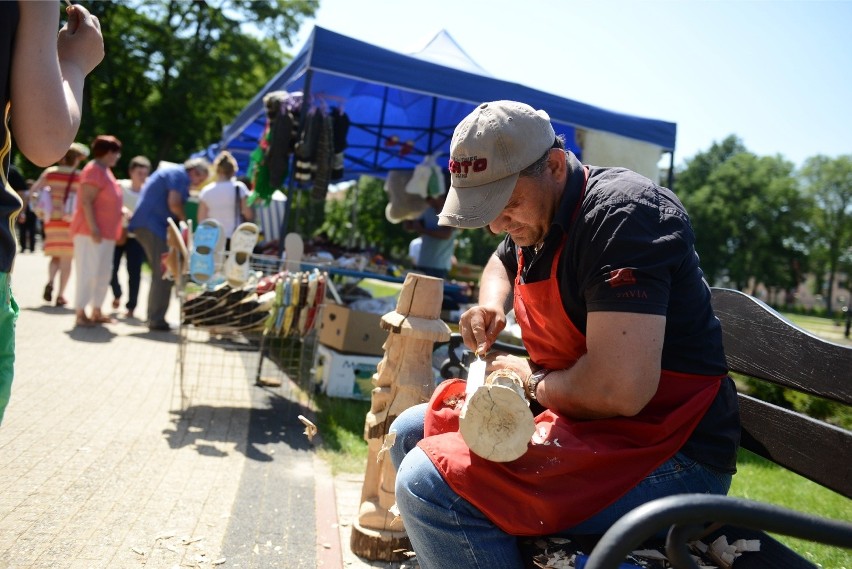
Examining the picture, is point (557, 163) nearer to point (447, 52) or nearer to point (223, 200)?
point (223, 200)

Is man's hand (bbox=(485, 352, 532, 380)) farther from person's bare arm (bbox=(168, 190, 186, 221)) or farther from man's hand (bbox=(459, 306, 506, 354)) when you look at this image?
person's bare arm (bbox=(168, 190, 186, 221))

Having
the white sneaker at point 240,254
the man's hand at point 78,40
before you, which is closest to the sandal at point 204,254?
the white sneaker at point 240,254

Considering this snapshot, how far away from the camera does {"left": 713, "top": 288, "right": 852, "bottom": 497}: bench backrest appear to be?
5.71 feet

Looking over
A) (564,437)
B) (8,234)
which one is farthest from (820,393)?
(8,234)

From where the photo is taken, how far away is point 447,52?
9141mm

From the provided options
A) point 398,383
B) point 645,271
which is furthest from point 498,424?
point 398,383

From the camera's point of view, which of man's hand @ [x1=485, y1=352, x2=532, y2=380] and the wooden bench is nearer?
the wooden bench

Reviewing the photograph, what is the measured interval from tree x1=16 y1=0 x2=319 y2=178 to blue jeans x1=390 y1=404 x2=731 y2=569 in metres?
26.0

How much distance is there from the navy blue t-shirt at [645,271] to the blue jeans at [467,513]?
0.06m

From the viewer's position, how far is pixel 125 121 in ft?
85.0

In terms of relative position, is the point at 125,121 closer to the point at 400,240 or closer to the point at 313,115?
the point at 400,240

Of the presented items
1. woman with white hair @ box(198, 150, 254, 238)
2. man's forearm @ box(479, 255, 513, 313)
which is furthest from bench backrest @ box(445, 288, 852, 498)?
woman with white hair @ box(198, 150, 254, 238)

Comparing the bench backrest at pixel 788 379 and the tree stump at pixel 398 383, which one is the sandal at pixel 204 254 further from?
the bench backrest at pixel 788 379

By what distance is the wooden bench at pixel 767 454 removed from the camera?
1.06 meters
